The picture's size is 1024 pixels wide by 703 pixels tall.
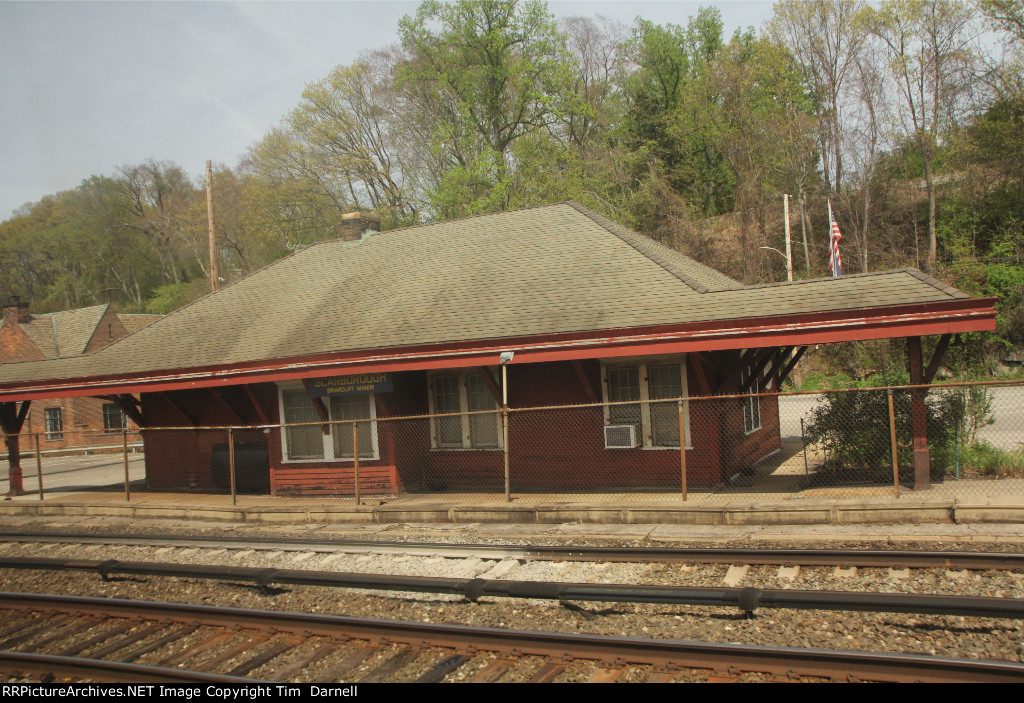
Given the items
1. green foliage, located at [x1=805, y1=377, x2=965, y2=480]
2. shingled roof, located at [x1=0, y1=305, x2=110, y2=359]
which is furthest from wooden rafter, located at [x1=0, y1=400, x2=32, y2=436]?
shingled roof, located at [x1=0, y1=305, x2=110, y2=359]

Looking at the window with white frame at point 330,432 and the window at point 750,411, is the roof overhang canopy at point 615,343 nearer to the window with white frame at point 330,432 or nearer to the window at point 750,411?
the window with white frame at point 330,432

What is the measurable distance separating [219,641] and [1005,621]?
671 centimetres

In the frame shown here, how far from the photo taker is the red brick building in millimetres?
→ 10961

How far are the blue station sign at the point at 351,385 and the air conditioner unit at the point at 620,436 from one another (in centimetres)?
428

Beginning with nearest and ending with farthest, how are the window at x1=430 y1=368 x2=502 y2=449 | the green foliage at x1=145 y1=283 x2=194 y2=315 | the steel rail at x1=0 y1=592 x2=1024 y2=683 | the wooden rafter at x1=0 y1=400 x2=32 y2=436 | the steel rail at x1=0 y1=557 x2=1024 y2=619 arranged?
1. the steel rail at x1=0 y1=592 x2=1024 y2=683
2. the steel rail at x1=0 y1=557 x2=1024 y2=619
3. the window at x1=430 y1=368 x2=502 y2=449
4. the wooden rafter at x1=0 y1=400 x2=32 y2=436
5. the green foliage at x1=145 y1=283 x2=194 y2=315

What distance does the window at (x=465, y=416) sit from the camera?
13.9 meters

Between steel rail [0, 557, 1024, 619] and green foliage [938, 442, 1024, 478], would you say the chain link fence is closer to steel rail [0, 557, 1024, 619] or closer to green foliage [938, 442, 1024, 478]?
green foliage [938, 442, 1024, 478]

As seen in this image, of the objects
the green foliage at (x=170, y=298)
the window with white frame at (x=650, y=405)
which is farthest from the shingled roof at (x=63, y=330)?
the window with white frame at (x=650, y=405)

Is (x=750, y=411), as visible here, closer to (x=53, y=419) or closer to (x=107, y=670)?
(x=107, y=670)

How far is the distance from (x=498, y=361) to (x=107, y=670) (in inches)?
289

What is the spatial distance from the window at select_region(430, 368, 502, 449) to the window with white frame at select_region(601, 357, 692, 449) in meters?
2.42

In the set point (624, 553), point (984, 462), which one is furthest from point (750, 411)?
point (624, 553)

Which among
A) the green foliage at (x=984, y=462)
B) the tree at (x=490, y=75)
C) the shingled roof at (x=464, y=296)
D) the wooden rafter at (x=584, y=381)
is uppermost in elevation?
the tree at (x=490, y=75)

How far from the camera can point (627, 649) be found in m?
5.39
